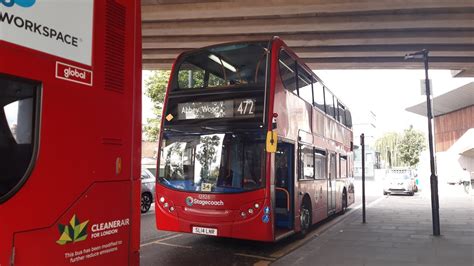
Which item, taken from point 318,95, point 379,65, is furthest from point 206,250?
point 379,65

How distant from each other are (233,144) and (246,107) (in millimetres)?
758

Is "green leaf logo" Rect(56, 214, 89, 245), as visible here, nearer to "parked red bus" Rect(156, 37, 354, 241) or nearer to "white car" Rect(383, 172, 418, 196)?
"parked red bus" Rect(156, 37, 354, 241)

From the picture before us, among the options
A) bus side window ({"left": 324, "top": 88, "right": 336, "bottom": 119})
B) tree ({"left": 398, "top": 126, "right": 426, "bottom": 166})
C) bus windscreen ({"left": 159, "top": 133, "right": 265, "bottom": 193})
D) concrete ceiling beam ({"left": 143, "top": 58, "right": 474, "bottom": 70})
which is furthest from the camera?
tree ({"left": 398, "top": 126, "right": 426, "bottom": 166})

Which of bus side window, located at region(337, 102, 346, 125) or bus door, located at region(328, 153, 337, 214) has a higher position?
bus side window, located at region(337, 102, 346, 125)

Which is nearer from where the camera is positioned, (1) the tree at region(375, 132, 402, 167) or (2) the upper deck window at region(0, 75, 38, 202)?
(2) the upper deck window at region(0, 75, 38, 202)

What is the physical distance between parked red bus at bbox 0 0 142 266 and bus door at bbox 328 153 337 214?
9937mm

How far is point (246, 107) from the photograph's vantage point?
27.2ft

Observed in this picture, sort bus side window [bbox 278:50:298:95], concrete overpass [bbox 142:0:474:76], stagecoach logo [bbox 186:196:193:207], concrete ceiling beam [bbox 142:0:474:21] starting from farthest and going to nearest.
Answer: concrete overpass [bbox 142:0:474:76], concrete ceiling beam [bbox 142:0:474:21], bus side window [bbox 278:50:298:95], stagecoach logo [bbox 186:196:193:207]

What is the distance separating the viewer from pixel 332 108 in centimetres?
1399

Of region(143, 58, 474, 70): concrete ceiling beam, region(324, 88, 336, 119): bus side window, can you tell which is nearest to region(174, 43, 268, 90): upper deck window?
region(324, 88, 336, 119): bus side window

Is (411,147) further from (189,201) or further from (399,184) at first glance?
(189,201)

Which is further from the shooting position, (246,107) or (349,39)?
(349,39)

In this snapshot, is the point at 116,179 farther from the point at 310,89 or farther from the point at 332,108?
the point at 332,108

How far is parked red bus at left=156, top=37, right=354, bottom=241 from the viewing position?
26.5 feet
